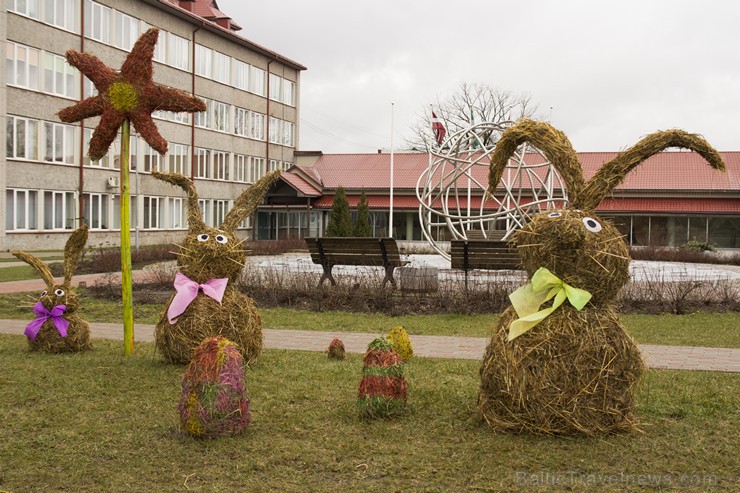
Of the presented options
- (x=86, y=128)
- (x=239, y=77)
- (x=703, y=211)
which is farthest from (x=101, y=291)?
(x=239, y=77)

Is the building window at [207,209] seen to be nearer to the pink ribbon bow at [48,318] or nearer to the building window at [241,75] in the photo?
the building window at [241,75]

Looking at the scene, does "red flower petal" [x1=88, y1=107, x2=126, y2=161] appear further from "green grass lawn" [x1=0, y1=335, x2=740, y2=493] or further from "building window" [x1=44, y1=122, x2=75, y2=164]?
"building window" [x1=44, y1=122, x2=75, y2=164]

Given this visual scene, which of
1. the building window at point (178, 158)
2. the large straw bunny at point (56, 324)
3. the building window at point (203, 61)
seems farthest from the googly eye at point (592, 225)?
the building window at point (203, 61)

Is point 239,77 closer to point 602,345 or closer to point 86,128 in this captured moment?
point 86,128

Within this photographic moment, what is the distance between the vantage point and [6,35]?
31.3 m

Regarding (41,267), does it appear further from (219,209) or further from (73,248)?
(219,209)

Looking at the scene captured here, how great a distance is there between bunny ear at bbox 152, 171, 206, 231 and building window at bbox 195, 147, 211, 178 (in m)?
37.6

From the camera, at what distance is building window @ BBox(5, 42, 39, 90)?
104ft

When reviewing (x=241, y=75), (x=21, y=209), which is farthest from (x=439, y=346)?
(x=241, y=75)

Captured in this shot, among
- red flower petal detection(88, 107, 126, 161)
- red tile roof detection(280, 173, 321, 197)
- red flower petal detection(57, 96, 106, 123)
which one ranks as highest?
red tile roof detection(280, 173, 321, 197)

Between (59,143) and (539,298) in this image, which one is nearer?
(539,298)

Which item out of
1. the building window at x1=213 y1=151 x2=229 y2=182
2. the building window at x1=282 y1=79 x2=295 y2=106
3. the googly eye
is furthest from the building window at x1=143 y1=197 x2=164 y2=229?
the googly eye

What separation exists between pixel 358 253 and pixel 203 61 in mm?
33765

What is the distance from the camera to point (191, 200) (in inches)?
326
